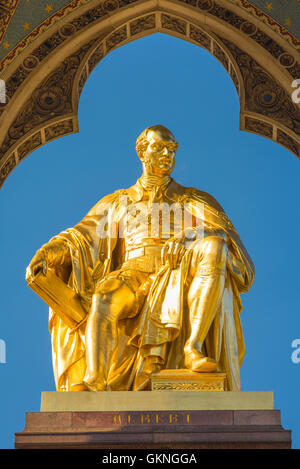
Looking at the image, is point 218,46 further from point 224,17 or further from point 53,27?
point 53,27

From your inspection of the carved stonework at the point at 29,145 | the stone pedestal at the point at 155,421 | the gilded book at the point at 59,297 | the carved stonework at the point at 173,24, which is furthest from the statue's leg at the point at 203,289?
the carved stonework at the point at 173,24

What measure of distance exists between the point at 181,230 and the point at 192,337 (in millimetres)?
1316

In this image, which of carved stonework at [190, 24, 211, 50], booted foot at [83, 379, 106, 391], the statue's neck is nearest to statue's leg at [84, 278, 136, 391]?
booted foot at [83, 379, 106, 391]

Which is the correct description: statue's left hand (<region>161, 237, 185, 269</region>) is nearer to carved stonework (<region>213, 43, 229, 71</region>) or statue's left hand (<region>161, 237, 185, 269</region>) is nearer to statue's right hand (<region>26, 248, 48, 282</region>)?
statue's right hand (<region>26, 248, 48, 282</region>)

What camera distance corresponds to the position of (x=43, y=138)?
9289 millimetres

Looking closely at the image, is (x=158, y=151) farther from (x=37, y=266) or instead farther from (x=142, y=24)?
(x=142, y=24)

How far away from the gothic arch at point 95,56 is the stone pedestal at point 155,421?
3.45 meters

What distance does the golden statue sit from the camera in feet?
21.9

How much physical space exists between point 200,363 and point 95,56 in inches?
161

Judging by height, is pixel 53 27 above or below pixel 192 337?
above

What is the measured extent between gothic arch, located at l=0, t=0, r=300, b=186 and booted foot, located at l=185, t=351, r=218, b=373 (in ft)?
10.5

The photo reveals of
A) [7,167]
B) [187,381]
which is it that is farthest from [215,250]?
[7,167]

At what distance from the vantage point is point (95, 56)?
31.1 feet

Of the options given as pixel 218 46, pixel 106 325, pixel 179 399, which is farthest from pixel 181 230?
pixel 218 46
